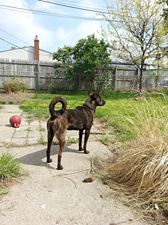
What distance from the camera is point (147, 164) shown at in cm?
338

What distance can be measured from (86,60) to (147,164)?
44.7 feet

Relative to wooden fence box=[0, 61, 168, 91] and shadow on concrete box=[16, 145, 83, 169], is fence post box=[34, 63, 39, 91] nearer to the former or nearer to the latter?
wooden fence box=[0, 61, 168, 91]

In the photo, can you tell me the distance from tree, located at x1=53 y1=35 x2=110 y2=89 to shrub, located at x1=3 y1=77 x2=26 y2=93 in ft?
8.64

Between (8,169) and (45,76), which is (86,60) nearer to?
(45,76)

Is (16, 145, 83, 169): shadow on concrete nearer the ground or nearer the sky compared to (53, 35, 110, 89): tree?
nearer the ground

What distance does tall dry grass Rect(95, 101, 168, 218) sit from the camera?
3.20 metres

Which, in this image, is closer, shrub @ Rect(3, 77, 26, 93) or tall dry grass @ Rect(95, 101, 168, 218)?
tall dry grass @ Rect(95, 101, 168, 218)

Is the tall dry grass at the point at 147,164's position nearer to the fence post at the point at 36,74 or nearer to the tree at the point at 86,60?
the tree at the point at 86,60

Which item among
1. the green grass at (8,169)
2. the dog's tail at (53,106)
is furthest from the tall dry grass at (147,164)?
the green grass at (8,169)

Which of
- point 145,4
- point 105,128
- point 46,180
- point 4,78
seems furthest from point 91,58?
point 46,180

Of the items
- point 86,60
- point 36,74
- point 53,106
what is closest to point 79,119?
point 53,106

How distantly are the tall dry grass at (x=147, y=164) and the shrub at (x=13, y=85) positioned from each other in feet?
40.1

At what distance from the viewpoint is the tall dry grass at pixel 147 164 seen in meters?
3.20

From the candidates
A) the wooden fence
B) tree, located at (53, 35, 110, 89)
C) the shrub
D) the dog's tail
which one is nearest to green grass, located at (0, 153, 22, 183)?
the dog's tail
